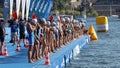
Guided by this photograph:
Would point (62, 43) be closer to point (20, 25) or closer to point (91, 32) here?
point (20, 25)

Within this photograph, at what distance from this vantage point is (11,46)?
2338 centimetres

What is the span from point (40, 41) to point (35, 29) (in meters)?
0.85

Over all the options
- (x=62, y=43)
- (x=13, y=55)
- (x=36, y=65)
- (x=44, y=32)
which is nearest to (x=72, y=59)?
(x=62, y=43)

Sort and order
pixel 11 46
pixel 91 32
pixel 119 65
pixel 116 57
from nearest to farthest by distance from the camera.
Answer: pixel 119 65 → pixel 11 46 → pixel 116 57 → pixel 91 32

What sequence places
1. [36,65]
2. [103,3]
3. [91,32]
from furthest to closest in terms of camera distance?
1. [103,3]
2. [91,32]
3. [36,65]

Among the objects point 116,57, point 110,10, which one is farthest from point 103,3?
point 116,57

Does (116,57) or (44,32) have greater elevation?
(44,32)

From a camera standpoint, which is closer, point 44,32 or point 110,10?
point 44,32

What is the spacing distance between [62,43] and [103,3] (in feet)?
482

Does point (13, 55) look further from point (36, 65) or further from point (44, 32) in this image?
point (36, 65)

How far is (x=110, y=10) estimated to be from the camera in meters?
170

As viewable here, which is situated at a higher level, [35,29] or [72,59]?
[35,29]

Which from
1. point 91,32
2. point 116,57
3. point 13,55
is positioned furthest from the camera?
point 91,32

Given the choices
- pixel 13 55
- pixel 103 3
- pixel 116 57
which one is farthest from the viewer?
pixel 103 3
